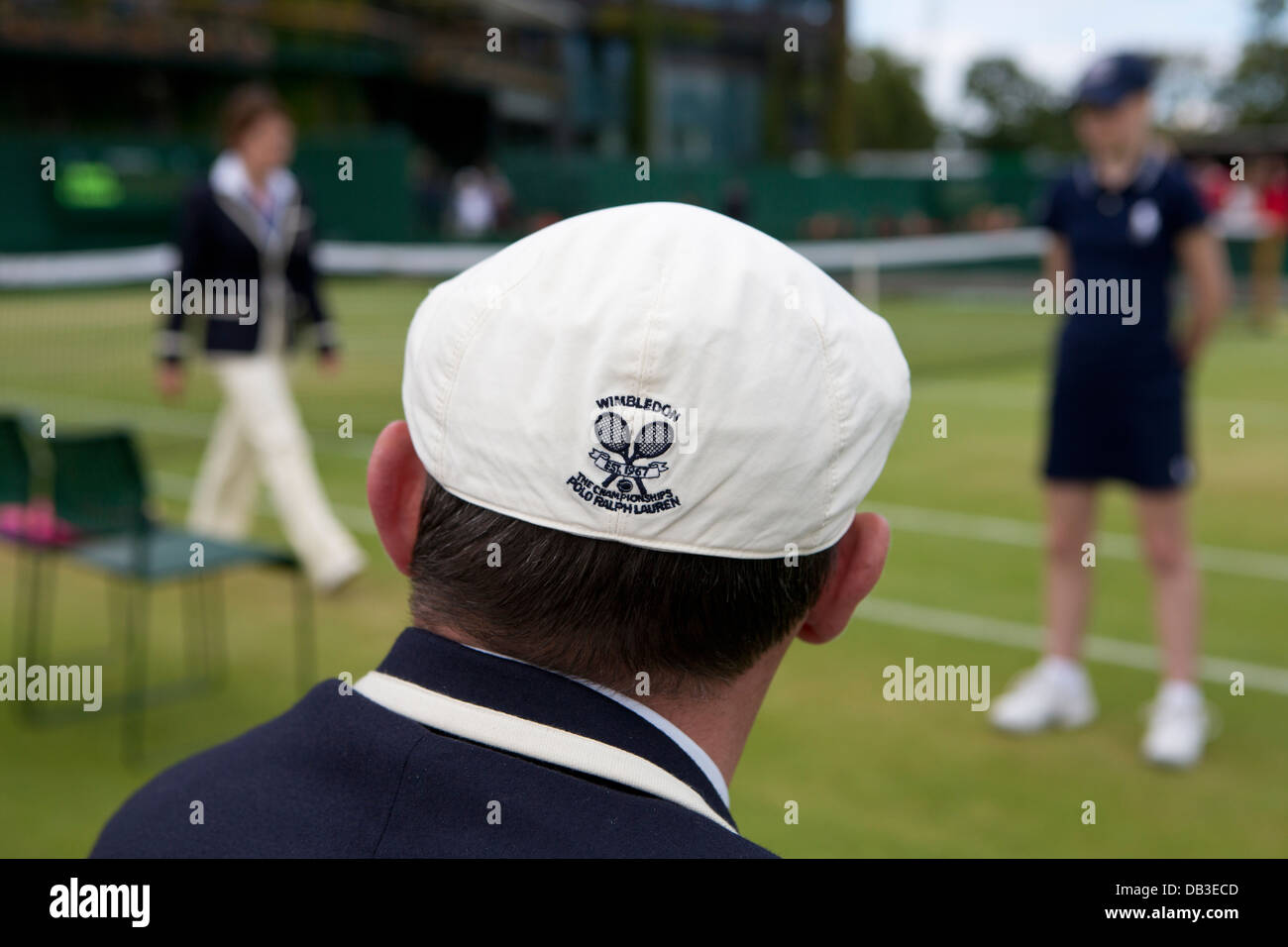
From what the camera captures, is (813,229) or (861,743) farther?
(813,229)

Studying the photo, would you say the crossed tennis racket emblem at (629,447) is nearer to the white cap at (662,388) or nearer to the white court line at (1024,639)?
the white cap at (662,388)

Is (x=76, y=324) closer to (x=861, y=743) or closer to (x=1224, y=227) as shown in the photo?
(x=861, y=743)

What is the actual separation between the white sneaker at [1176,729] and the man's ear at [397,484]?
4.26 m

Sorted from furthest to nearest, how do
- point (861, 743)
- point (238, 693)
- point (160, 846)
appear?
point (238, 693), point (861, 743), point (160, 846)

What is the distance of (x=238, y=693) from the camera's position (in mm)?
5938

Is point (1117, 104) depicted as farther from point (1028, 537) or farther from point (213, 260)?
point (213, 260)

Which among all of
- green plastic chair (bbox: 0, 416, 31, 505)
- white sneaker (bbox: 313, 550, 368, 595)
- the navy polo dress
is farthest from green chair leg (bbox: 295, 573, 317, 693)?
the navy polo dress

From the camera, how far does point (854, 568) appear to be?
1517mm

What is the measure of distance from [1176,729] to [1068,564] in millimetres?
689

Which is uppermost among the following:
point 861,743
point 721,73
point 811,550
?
point 721,73

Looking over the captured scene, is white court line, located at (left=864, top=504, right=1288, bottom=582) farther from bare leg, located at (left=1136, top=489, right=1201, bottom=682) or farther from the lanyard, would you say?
the lanyard

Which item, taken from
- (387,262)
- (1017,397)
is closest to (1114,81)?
(387,262)
